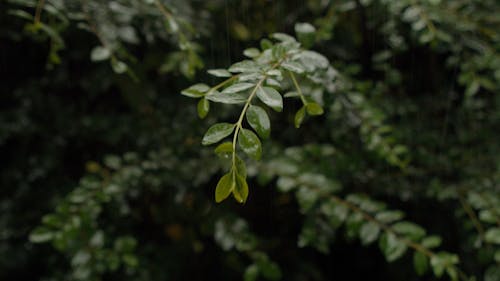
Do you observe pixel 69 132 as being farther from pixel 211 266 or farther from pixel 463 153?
pixel 463 153

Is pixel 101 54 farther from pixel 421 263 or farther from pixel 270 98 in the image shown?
pixel 421 263

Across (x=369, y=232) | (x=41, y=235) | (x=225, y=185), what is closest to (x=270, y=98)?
(x=225, y=185)

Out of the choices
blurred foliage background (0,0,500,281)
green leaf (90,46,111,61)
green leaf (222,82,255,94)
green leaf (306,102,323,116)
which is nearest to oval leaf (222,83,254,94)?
green leaf (222,82,255,94)


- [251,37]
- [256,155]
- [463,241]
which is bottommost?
[463,241]

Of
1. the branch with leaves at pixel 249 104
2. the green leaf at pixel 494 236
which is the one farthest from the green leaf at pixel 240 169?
the green leaf at pixel 494 236

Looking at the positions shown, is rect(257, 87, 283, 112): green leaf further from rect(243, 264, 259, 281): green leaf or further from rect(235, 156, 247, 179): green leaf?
rect(243, 264, 259, 281): green leaf

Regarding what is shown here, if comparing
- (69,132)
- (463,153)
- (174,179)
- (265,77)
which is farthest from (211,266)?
(265,77)
